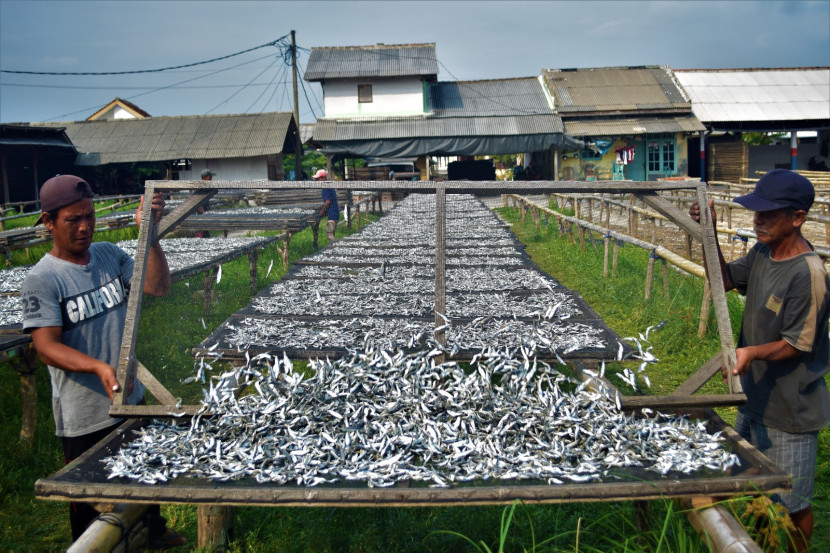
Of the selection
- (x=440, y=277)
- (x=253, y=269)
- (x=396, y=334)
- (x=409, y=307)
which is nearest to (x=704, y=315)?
(x=409, y=307)

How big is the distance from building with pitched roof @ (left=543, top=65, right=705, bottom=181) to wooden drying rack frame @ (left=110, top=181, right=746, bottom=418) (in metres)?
22.8

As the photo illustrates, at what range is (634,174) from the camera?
1019 inches

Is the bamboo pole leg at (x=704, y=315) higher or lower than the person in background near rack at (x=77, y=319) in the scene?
lower

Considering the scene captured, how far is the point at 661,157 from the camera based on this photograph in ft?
83.9

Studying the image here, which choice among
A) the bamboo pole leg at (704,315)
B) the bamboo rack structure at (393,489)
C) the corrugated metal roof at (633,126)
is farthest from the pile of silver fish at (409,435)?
the corrugated metal roof at (633,126)

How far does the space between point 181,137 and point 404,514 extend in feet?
84.5

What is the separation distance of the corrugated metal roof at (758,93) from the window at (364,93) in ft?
45.6

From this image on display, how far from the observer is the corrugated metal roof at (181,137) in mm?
24672

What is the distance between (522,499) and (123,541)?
1.59 m

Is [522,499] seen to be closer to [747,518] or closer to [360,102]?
[747,518]

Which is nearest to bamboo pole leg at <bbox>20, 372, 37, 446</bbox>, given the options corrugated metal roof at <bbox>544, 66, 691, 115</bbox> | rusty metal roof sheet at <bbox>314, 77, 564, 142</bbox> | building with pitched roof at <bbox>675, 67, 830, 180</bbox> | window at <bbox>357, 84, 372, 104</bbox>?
rusty metal roof sheet at <bbox>314, 77, 564, 142</bbox>

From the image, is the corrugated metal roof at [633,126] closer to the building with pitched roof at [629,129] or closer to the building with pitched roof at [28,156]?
the building with pitched roof at [629,129]

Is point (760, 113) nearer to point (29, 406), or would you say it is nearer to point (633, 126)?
point (633, 126)

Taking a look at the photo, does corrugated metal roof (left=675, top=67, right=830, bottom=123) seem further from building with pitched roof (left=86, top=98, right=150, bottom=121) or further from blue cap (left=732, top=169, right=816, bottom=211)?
building with pitched roof (left=86, top=98, right=150, bottom=121)
